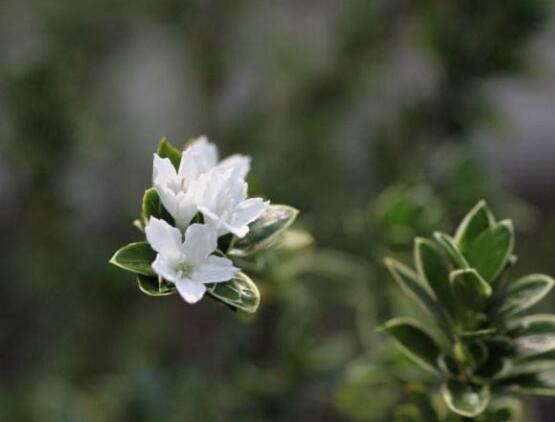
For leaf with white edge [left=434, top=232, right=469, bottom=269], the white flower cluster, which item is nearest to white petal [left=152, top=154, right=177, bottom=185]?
the white flower cluster

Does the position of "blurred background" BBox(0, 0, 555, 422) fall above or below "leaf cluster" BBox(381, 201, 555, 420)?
above

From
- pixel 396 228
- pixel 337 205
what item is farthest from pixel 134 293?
pixel 396 228

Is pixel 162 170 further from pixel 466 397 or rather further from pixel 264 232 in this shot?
pixel 466 397

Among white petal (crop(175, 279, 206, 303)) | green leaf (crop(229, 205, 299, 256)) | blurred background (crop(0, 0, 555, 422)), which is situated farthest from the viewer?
blurred background (crop(0, 0, 555, 422))

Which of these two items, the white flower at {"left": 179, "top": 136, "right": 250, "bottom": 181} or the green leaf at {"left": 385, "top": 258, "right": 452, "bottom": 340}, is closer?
the white flower at {"left": 179, "top": 136, "right": 250, "bottom": 181}

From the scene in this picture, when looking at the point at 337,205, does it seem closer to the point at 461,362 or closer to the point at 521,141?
the point at 461,362

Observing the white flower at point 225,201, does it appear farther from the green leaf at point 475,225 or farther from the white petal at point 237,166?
the green leaf at point 475,225

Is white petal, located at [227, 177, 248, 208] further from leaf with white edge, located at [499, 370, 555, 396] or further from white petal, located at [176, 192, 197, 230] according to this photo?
leaf with white edge, located at [499, 370, 555, 396]

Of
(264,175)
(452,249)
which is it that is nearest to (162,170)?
(452,249)
